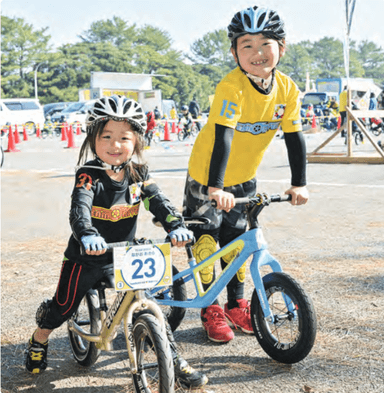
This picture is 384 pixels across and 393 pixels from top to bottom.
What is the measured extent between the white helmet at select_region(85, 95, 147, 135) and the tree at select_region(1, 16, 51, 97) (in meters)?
74.7

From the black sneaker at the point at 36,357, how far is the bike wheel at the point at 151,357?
0.73m

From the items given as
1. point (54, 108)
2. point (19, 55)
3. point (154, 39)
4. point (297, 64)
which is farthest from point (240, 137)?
point (297, 64)

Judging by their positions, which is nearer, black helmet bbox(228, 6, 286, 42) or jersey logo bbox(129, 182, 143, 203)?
jersey logo bbox(129, 182, 143, 203)

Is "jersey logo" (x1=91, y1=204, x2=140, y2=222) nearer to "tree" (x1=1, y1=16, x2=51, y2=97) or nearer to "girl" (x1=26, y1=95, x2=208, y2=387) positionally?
"girl" (x1=26, y1=95, x2=208, y2=387)

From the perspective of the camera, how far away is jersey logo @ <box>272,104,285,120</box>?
3.54 meters

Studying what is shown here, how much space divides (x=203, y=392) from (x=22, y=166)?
13340 mm

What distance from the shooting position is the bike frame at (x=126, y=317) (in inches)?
108

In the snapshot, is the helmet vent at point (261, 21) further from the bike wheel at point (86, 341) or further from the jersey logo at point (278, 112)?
the bike wheel at point (86, 341)

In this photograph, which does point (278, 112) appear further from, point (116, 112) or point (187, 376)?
point (187, 376)

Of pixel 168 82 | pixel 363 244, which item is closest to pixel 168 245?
pixel 363 244

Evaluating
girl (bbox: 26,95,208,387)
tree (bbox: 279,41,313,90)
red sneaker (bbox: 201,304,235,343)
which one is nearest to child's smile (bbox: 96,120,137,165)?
girl (bbox: 26,95,208,387)

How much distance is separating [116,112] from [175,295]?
1.30 meters

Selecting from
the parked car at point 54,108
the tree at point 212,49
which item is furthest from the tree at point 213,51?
the parked car at point 54,108

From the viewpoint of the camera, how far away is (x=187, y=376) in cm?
293
